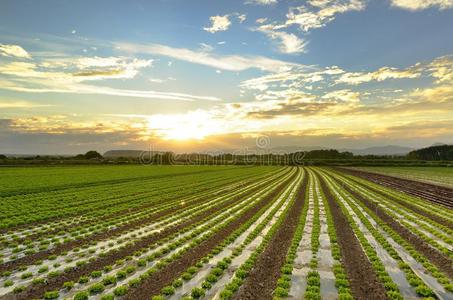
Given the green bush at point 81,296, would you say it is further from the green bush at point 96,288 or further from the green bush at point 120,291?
the green bush at point 120,291

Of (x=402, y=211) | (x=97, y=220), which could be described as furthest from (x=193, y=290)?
(x=402, y=211)

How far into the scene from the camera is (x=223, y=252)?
15.0 metres

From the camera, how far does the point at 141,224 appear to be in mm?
20719

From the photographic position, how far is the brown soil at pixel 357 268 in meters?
10.5

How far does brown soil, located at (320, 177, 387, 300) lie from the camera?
10492 millimetres

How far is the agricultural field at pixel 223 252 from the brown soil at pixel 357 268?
0.15 ft

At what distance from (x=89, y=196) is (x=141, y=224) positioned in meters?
16.1

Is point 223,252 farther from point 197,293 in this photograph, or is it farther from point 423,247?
point 423,247

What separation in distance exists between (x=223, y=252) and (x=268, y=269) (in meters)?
2.99

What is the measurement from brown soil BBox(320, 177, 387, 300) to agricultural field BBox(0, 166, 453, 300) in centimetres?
5

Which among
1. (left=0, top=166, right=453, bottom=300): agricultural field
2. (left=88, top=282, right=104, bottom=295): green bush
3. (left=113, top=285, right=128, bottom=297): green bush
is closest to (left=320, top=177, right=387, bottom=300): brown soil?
(left=0, top=166, right=453, bottom=300): agricultural field

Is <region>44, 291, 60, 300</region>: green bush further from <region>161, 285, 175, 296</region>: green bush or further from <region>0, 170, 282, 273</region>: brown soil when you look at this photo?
<region>0, 170, 282, 273</region>: brown soil

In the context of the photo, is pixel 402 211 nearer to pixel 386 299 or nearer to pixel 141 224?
pixel 386 299

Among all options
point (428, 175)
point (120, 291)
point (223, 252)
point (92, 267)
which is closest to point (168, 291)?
point (120, 291)
